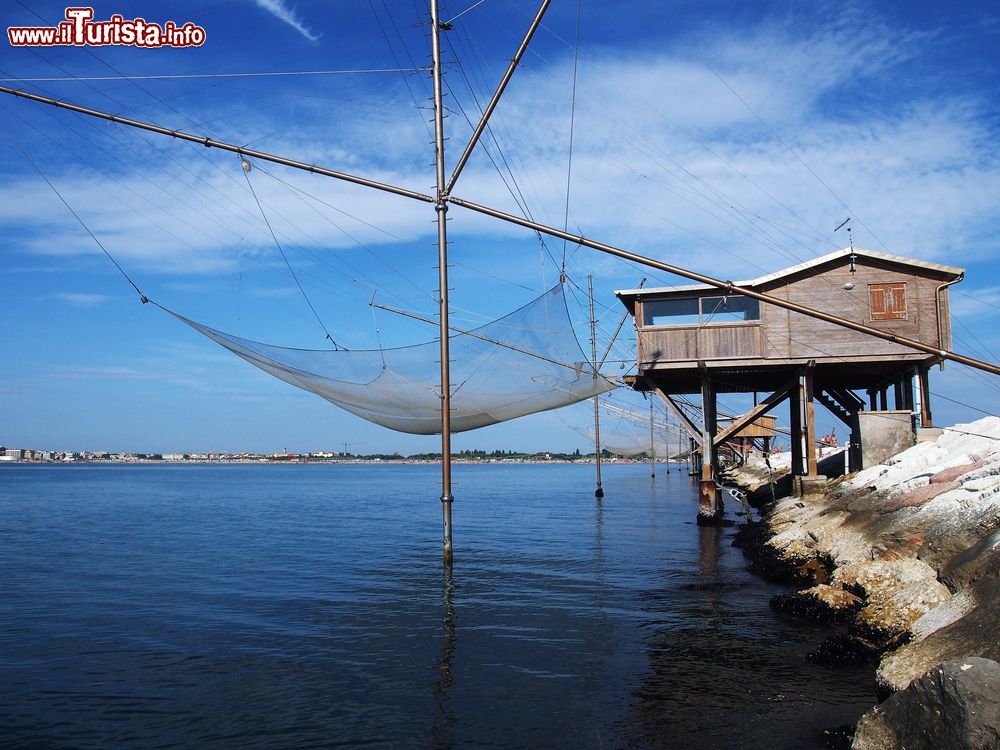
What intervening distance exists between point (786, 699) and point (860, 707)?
0.79 metres

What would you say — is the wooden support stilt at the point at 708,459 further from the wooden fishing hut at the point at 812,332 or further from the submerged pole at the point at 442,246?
the submerged pole at the point at 442,246

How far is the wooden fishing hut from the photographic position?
78.9 feet

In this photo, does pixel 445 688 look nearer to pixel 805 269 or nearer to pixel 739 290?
pixel 739 290

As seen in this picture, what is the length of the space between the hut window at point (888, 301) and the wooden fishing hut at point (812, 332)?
0.03 meters

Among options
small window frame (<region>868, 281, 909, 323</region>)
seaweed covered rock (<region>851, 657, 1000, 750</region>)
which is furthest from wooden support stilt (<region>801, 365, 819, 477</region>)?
seaweed covered rock (<region>851, 657, 1000, 750</region>)

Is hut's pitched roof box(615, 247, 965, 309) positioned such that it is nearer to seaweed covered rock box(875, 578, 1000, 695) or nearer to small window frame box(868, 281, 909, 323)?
small window frame box(868, 281, 909, 323)

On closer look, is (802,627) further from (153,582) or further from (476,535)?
(476,535)

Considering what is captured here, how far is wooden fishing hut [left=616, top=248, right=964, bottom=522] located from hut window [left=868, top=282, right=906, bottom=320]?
0.10ft

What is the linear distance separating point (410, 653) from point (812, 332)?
18487 mm

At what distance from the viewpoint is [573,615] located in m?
13.8

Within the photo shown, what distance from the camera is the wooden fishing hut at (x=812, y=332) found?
2405cm

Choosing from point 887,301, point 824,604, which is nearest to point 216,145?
point 824,604

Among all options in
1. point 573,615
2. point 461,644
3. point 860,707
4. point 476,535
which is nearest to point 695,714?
point 860,707

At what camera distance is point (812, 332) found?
24.7 metres
